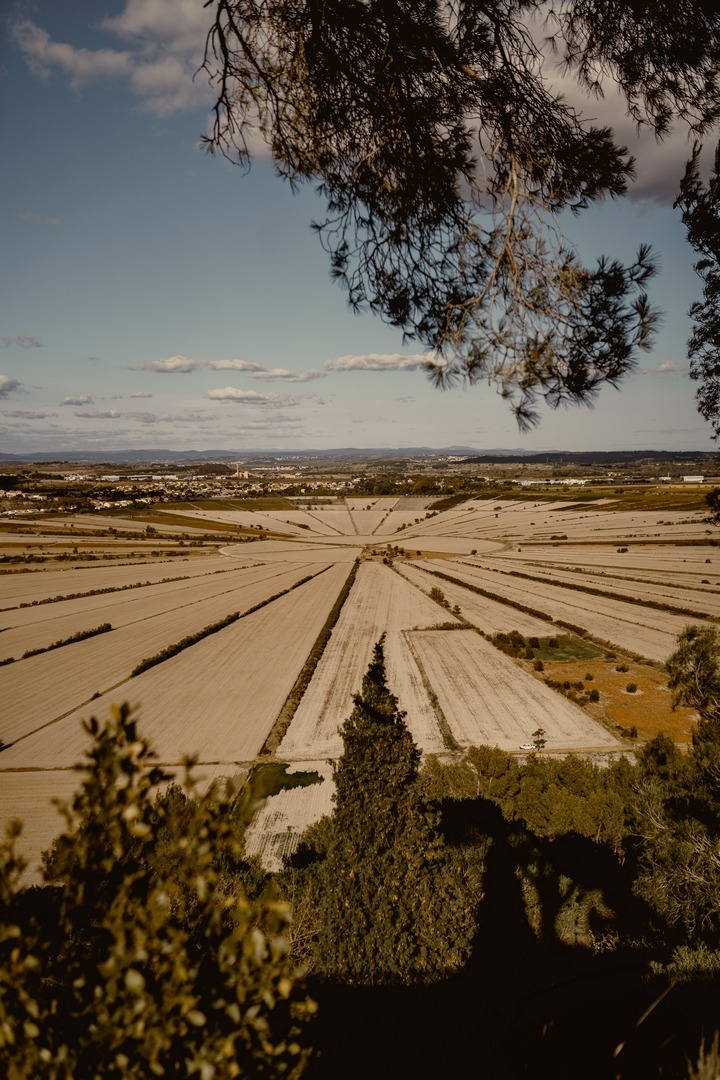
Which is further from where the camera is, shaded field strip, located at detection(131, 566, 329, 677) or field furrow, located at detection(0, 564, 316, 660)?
field furrow, located at detection(0, 564, 316, 660)

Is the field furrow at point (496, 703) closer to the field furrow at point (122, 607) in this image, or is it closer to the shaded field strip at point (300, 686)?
the shaded field strip at point (300, 686)

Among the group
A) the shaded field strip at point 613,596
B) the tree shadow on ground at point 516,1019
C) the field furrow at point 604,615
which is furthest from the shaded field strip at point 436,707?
the shaded field strip at point 613,596

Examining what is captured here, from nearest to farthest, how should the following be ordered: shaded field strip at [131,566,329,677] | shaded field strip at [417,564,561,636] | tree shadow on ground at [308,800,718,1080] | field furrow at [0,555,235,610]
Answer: tree shadow on ground at [308,800,718,1080], shaded field strip at [131,566,329,677], shaded field strip at [417,564,561,636], field furrow at [0,555,235,610]

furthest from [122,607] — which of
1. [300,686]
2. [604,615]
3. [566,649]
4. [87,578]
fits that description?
[604,615]

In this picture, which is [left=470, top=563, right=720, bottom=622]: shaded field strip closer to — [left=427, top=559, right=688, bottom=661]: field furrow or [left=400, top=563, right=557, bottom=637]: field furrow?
[left=427, top=559, right=688, bottom=661]: field furrow

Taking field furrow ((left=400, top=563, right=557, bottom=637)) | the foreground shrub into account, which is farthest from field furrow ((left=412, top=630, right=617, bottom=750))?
the foreground shrub

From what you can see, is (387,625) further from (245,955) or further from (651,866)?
(245,955)

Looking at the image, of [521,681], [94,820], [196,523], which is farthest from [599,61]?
[196,523]

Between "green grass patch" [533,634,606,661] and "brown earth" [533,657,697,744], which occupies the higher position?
"green grass patch" [533,634,606,661]
